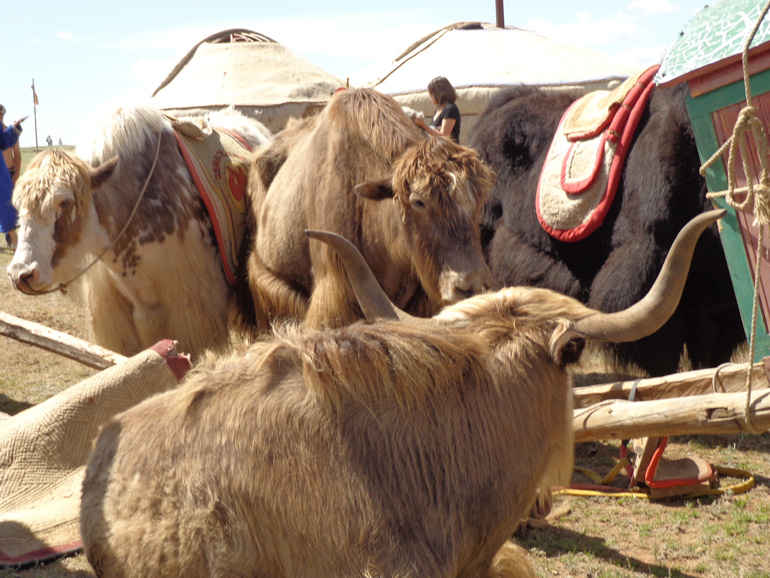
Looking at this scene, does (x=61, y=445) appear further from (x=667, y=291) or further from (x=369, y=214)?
(x=667, y=291)

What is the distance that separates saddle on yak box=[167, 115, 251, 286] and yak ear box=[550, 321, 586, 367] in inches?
110

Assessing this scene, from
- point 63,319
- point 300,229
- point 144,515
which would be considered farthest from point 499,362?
point 63,319

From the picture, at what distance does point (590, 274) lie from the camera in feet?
14.5

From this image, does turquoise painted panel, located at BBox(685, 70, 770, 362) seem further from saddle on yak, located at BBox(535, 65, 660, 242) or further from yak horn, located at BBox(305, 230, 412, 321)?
saddle on yak, located at BBox(535, 65, 660, 242)

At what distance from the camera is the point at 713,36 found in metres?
2.59

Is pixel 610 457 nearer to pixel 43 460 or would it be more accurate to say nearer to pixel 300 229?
pixel 300 229

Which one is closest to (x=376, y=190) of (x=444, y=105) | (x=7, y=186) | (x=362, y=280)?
(x=362, y=280)

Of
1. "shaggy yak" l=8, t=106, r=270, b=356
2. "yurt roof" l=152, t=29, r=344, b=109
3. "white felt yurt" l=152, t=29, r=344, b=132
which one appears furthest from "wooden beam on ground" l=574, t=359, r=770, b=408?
"yurt roof" l=152, t=29, r=344, b=109

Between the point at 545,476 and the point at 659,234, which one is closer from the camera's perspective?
the point at 545,476

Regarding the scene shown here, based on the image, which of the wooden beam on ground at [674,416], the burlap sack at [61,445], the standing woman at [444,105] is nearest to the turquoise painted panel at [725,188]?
the wooden beam on ground at [674,416]

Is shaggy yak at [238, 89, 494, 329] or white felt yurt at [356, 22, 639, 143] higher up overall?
white felt yurt at [356, 22, 639, 143]

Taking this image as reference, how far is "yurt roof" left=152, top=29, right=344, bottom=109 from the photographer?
1062 cm

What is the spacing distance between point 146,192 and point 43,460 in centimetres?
155

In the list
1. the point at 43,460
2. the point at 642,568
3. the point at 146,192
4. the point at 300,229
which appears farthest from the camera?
the point at 146,192
